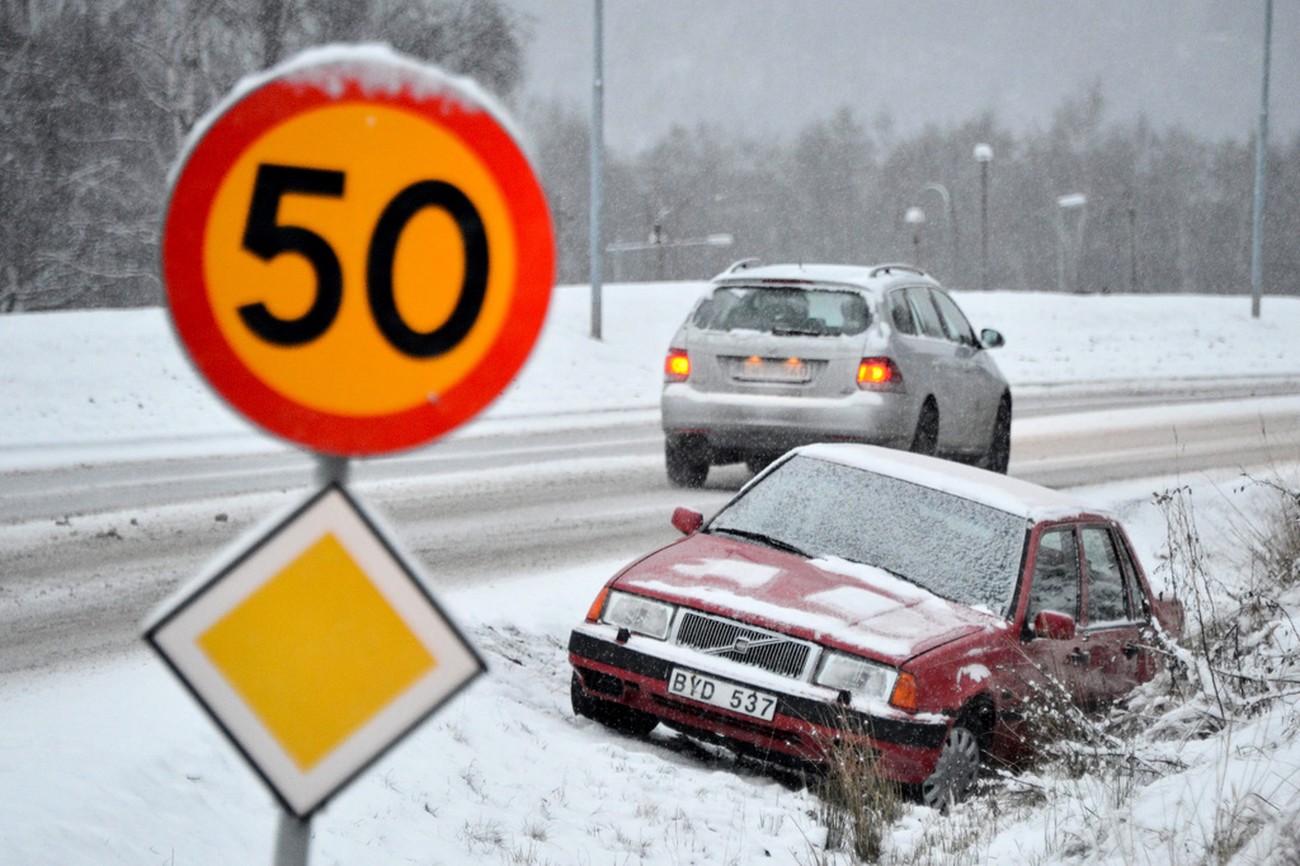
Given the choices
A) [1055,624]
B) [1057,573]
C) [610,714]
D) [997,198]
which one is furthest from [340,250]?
[997,198]

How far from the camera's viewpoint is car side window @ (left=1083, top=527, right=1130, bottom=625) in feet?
24.2

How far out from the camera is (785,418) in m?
12.7

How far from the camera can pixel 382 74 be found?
8.89 ft

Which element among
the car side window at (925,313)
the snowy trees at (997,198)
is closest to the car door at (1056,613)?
the car side window at (925,313)

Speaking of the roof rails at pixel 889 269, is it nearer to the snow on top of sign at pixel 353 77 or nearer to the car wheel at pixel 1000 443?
the car wheel at pixel 1000 443

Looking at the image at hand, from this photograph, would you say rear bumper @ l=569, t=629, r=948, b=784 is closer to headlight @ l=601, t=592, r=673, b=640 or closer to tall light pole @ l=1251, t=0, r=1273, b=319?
headlight @ l=601, t=592, r=673, b=640

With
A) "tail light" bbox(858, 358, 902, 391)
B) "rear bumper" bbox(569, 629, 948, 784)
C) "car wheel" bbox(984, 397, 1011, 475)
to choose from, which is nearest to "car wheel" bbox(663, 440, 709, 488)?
"tail light" bbox(858, 358, 902, 391)

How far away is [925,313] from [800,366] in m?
1.64

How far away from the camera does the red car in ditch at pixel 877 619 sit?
6.07m

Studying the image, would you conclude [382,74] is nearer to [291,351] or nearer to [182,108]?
[291,351]

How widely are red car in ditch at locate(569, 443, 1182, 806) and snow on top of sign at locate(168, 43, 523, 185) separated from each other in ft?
12.2

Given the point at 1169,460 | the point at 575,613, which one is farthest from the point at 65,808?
the point at 1169,460

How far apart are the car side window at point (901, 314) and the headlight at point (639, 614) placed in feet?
21.8

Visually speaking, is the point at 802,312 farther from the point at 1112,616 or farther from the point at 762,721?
the point at 762,721
